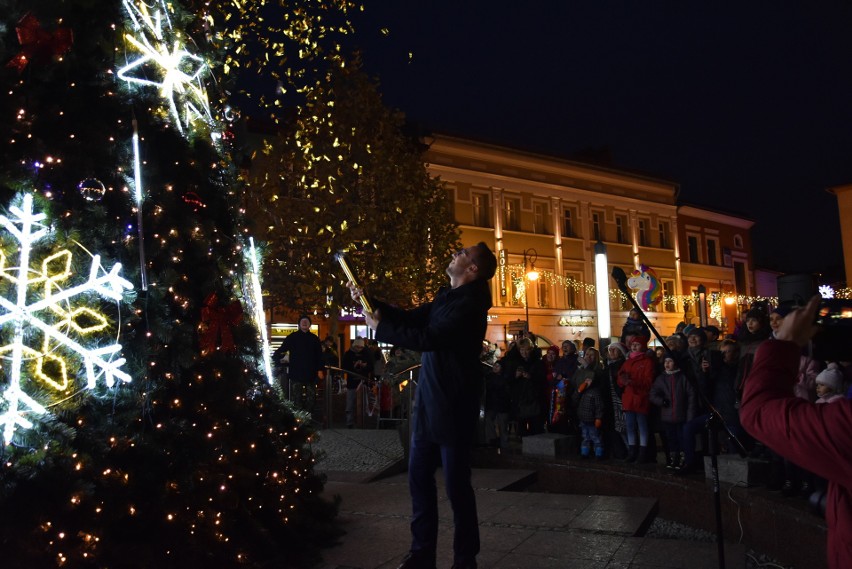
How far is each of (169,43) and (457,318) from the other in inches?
121

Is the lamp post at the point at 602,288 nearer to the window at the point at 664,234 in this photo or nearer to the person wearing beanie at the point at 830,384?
the person wearing beanie at the point at 830,384

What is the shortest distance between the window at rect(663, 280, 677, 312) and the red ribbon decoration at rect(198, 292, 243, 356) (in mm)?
40954

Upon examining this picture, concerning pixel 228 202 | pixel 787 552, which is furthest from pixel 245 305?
pixel 787 552

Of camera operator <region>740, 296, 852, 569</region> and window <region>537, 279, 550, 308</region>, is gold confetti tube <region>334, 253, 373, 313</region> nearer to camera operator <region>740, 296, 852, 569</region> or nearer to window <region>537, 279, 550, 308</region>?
camera operator <region>740, 296, 852, 569</region>

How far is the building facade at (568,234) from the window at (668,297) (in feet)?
0.26

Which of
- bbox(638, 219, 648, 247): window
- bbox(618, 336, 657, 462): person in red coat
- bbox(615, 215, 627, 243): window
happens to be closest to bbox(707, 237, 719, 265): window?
bbox(638, 219, 648, 247): window

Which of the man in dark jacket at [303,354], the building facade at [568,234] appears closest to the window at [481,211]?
the building facade at [568,234]

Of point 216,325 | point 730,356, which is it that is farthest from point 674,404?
point 216,325

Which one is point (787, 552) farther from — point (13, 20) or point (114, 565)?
point (13, 20)

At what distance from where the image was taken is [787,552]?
5492mm

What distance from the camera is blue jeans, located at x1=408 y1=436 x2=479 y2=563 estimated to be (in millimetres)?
4121

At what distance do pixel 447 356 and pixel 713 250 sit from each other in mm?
48802

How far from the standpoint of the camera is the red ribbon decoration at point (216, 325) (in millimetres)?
4758

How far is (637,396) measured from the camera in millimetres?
8492
